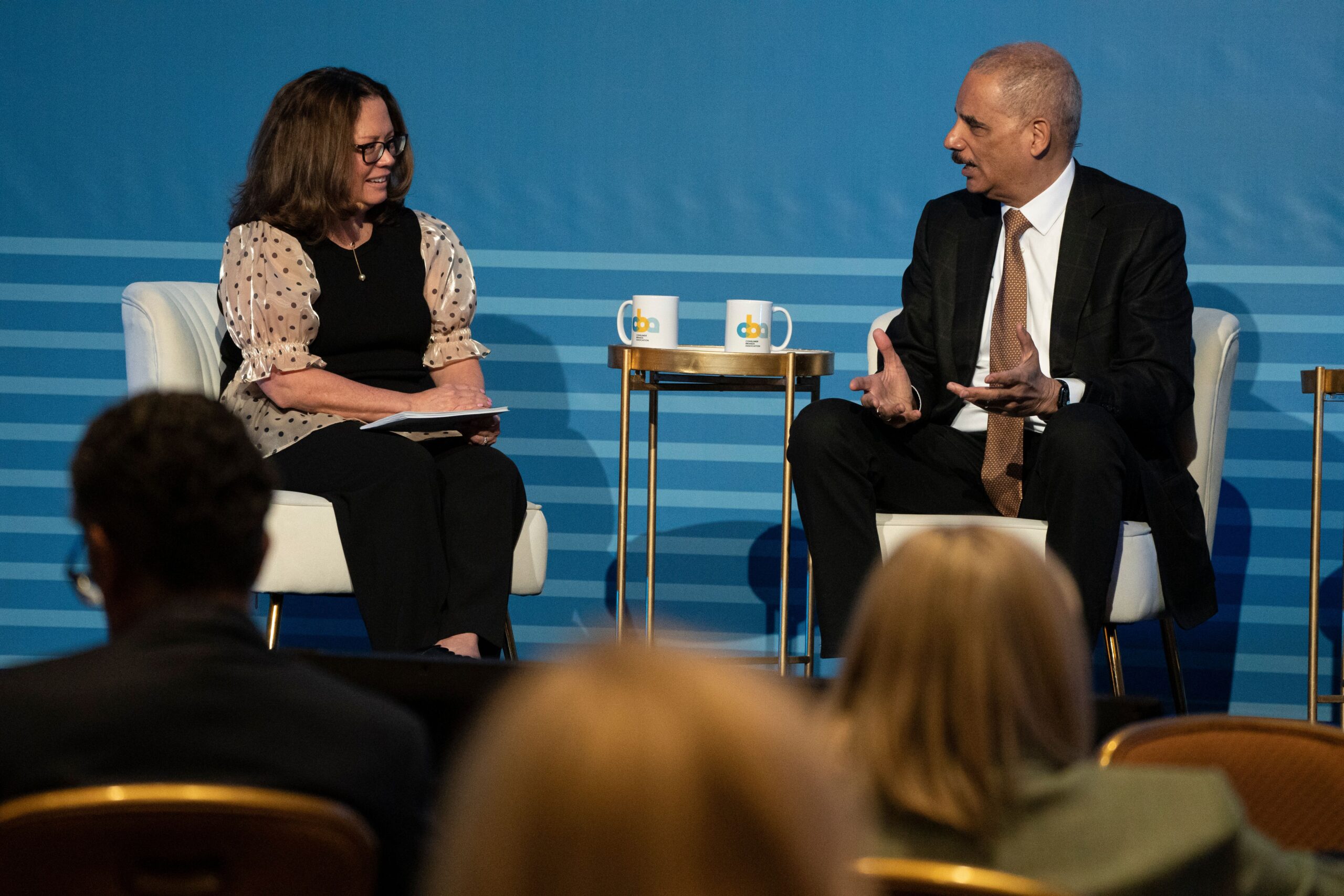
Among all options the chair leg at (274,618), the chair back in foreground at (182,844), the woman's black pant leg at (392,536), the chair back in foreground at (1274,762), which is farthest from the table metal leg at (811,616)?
the chair back in foreground at (182,844)

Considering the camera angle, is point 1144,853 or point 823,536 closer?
point 1144,853

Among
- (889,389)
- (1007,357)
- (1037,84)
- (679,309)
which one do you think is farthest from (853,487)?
(679,309)

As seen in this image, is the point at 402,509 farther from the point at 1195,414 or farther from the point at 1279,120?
the point at 1279,120

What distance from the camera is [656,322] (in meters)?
2.91

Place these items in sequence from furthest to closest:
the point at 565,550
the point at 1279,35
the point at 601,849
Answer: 1. the point at 565,550
2. the point at 1279,35
3. the point at 601,849

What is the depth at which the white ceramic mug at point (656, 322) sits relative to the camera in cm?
291

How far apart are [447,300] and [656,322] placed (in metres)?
0.45

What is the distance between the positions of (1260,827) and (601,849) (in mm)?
997

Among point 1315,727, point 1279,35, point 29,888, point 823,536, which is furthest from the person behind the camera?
point 1279,35

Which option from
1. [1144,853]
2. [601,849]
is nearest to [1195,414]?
[1144,853]

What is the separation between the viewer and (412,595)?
2586 millimetres

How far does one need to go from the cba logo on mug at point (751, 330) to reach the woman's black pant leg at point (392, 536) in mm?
697

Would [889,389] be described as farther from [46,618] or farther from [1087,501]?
[46,618]

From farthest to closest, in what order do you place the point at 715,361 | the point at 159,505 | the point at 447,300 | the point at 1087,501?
the point at 447,300 < the point at 715,361 < the point at 1087,501 < the point at 159,505
